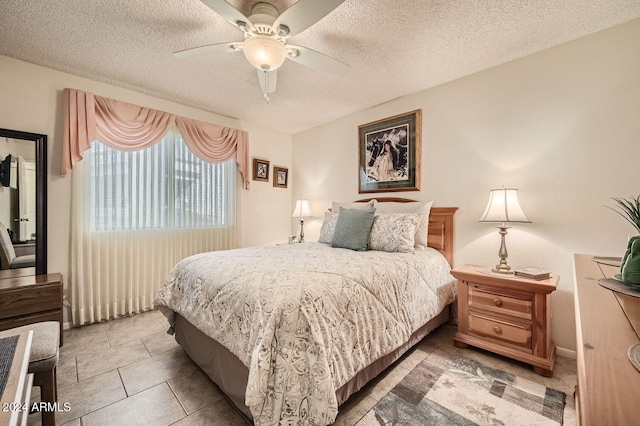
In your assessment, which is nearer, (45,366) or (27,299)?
(45,366)

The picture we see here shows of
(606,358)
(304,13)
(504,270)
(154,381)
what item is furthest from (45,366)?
(504,270)

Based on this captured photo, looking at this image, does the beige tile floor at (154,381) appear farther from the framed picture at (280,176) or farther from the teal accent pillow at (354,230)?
the framed picture at (280,176)

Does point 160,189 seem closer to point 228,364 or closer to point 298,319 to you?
point 228,364

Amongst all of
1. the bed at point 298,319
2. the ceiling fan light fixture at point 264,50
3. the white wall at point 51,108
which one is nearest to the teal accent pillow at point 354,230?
the bed at point 298,319

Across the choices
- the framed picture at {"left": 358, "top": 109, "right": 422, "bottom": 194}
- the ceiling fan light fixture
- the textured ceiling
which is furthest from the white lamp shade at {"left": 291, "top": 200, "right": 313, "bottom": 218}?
the ceiling fan light fixture

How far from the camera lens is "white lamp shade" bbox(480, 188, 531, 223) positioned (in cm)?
203

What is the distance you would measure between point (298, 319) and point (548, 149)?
7.75 feet

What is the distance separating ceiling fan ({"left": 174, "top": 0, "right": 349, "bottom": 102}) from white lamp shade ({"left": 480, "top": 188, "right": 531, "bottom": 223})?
1.58 m

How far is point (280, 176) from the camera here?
4344 millimetres

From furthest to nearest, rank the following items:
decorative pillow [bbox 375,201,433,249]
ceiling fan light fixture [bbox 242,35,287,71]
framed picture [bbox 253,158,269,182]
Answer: framed picture [bbox 253,158,269,182] < decorative pillow [bbox 375,201,433,249] < ceiling fan light fixture [bbox 242,35,287,71]

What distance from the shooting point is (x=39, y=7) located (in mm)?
1723

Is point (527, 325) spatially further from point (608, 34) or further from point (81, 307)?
point (81, 307)

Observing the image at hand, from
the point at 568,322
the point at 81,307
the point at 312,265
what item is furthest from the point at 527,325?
the point at 81,307

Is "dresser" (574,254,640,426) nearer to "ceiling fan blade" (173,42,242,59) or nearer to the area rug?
the area rug
